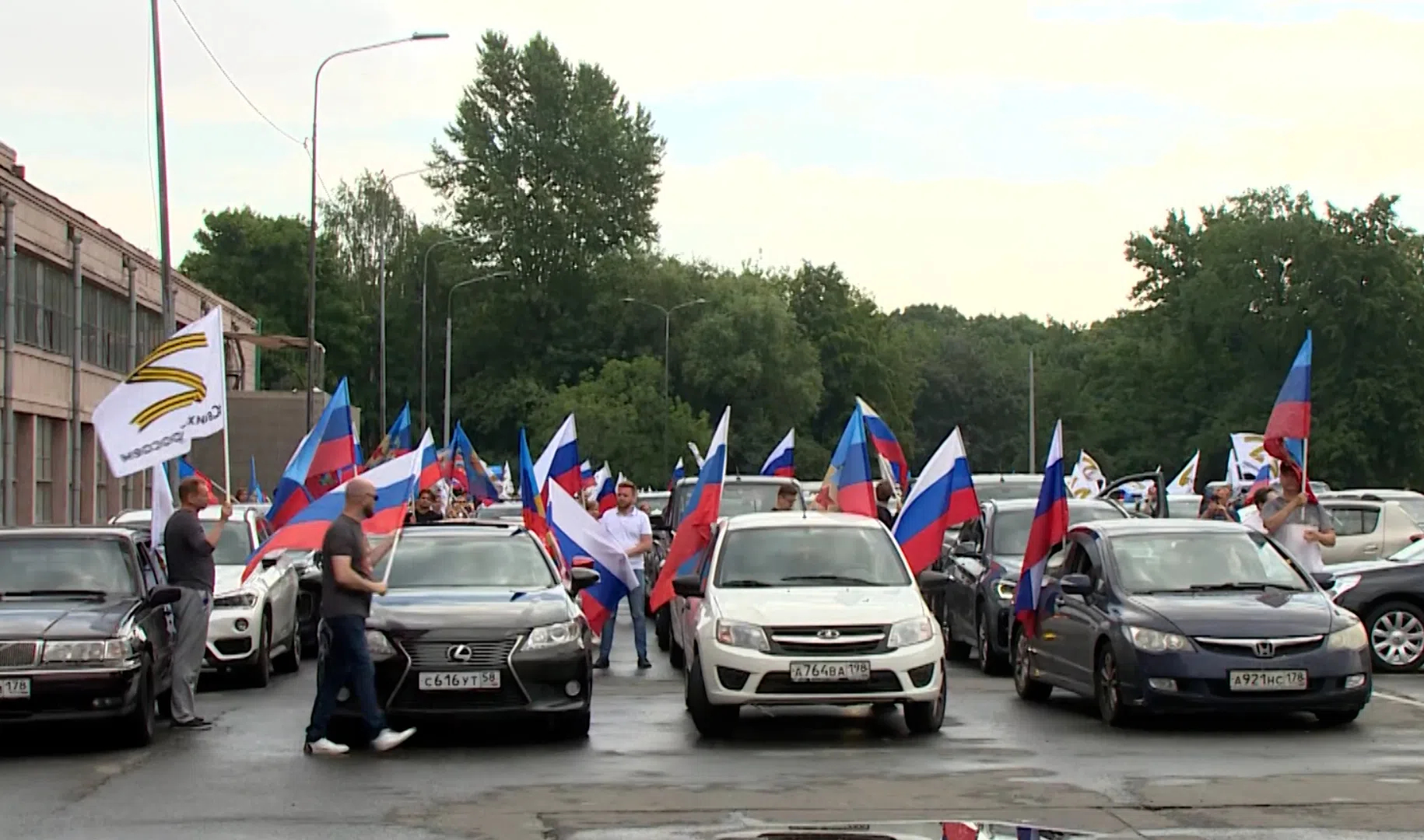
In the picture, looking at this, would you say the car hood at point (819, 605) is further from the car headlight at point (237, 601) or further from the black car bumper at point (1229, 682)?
the car headlight at point (237, 601)

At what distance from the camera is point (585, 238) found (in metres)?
86.4

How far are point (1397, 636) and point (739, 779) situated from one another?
993cm

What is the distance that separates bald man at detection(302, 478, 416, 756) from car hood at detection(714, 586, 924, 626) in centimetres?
241

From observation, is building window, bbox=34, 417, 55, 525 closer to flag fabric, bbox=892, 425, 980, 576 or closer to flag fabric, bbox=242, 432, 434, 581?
flag fabric, bbox=242, 432, 434, 581

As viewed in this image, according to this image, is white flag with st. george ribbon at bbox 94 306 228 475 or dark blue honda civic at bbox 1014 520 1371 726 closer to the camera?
dark blue honda civic at bbox 1014 520 1371 726

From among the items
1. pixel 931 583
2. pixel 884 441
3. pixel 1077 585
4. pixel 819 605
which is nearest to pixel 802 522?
pixel 931 583

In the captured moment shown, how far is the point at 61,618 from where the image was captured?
45.5 ft

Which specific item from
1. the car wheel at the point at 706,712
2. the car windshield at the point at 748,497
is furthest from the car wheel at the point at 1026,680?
the car windshield at the point at 748,497

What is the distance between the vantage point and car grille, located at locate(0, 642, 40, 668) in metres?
13.4

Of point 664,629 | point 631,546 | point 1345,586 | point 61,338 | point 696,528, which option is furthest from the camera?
point 61,338

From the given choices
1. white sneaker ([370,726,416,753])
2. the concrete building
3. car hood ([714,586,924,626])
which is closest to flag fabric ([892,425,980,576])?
car hood ([714,586,924,626])

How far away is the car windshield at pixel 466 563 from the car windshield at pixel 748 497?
9.71 meters

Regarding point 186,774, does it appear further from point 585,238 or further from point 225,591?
point 585,238

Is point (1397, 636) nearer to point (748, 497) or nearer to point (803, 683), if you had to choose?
point (803, 683)
